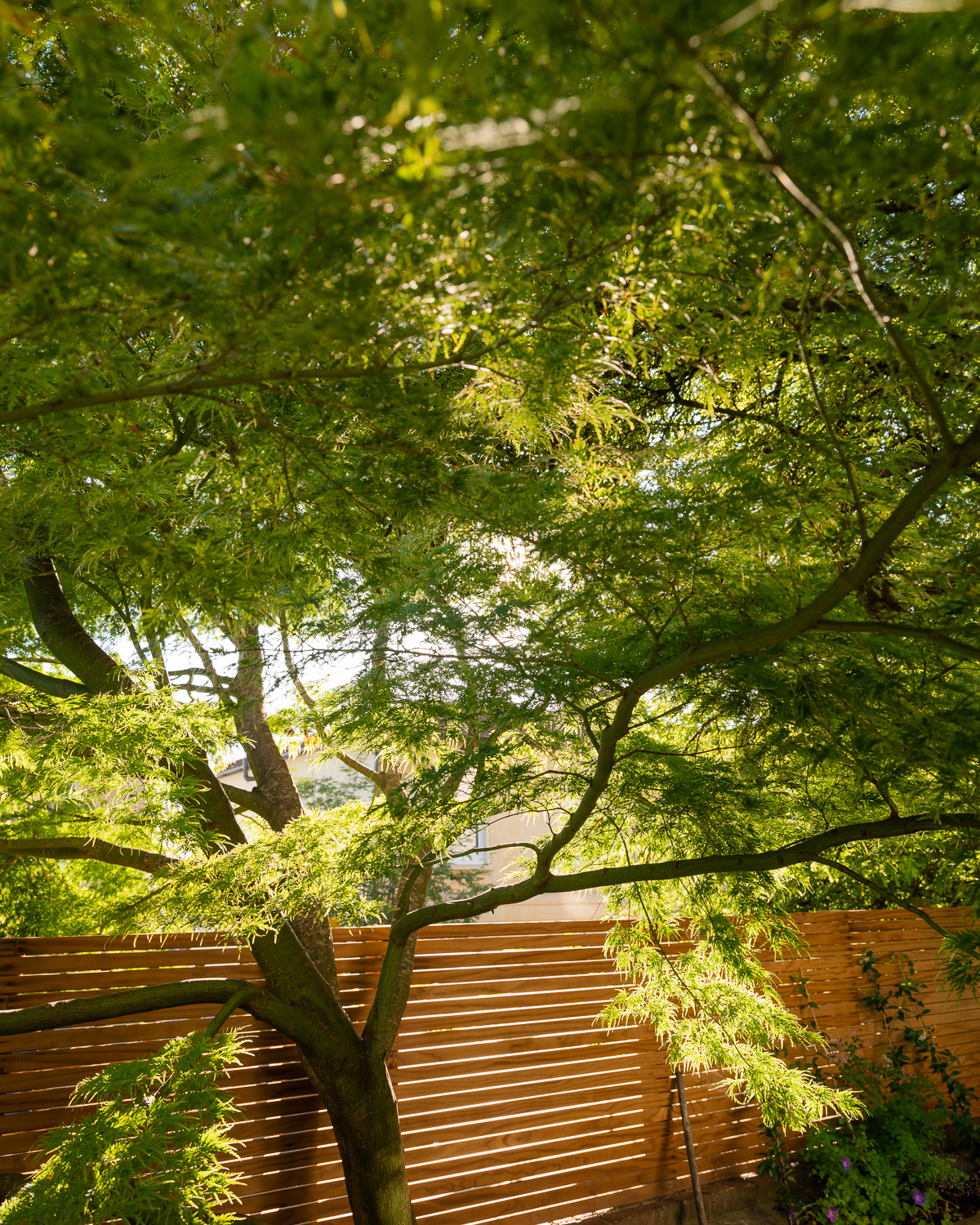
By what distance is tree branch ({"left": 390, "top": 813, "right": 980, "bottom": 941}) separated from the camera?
98.8 inches

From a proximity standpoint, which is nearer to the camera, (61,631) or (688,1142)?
(61,631)

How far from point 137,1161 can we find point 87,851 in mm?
1400

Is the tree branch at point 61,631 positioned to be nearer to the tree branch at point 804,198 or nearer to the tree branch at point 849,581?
the tree branch at point 849,581

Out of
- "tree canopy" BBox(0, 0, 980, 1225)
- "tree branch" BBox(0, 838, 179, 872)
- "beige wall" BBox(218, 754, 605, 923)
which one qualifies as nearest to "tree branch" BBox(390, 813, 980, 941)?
"tree canopy" BBox(0, 0, 980, 1225)

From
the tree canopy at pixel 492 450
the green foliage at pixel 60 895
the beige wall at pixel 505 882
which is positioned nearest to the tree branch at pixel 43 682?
the tree canopy at pixel 492 450

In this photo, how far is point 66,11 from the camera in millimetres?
1019

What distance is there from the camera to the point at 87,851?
10.5ft

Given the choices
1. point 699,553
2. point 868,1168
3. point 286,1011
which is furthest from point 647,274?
point 868,1168

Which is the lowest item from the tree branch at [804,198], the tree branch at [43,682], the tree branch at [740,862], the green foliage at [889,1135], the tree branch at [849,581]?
the green foliage at [889,1135]

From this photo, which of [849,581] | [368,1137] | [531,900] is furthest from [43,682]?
[531,900]

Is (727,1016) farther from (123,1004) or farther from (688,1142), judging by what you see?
(123,1004)

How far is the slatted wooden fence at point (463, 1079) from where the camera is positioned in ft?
10.2

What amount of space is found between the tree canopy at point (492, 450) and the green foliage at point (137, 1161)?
0.48 metres

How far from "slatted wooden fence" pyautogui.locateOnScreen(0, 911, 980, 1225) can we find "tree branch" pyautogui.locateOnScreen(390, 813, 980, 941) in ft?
3.87
